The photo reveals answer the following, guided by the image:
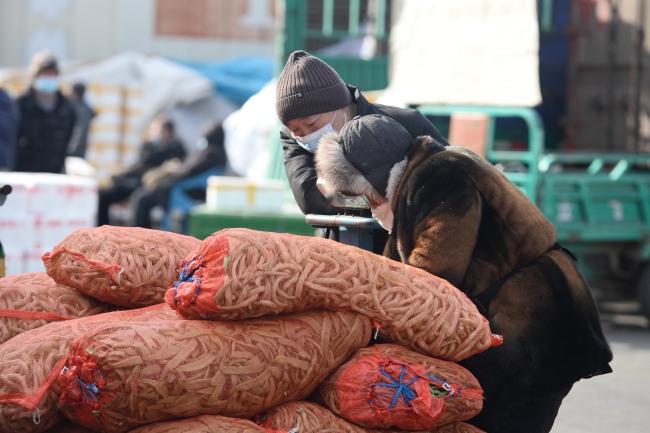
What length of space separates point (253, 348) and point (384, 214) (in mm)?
794

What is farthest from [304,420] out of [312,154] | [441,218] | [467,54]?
[467,54]

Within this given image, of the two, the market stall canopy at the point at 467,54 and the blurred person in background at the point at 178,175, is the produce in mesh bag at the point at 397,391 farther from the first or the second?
the blurred person in background at the point at 178,175

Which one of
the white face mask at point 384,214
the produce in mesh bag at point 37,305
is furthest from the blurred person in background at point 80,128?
the white face mask at point 384,214

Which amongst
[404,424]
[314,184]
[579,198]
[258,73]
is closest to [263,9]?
[258,73]

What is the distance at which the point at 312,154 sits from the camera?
449 centimetres

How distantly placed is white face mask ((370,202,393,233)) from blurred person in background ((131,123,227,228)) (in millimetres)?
9361

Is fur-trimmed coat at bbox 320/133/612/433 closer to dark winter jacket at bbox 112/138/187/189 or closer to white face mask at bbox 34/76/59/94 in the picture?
white face mask at bbox 34/76/59/94

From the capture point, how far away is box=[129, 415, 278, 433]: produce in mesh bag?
113 inches

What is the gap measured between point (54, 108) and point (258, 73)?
803cm

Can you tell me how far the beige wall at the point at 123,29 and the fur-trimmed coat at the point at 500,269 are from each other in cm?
1811

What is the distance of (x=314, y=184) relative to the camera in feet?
14.4

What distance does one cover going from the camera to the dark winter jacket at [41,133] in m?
9.96

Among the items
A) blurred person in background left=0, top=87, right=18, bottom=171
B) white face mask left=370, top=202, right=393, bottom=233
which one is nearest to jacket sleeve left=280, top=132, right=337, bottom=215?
white face mask left=370, top=202, right=393, bottom=233

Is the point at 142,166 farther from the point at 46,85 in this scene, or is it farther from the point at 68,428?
the point at 68,428
